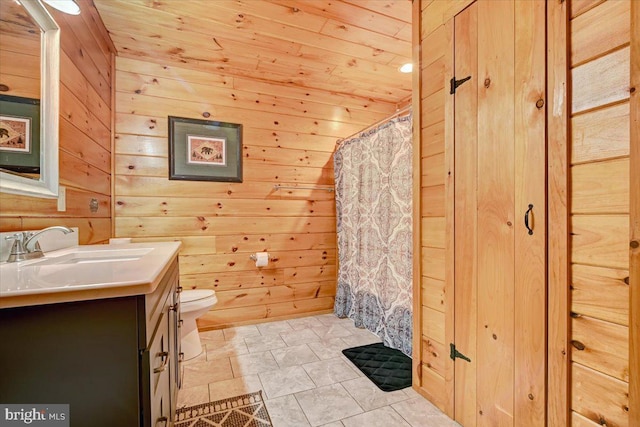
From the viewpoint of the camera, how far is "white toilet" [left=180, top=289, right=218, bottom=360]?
1.97 metres

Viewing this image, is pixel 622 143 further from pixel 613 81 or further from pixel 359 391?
pixel 359 391

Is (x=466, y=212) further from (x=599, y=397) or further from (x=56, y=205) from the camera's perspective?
(x=56, y=205)

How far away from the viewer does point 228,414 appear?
148 cm

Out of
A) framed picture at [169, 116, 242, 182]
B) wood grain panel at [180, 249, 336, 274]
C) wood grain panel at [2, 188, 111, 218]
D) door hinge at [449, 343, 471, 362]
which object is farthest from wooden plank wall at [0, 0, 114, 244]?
door hinge at [449, 343, 471, 362]

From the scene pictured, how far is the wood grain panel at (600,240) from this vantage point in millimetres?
850

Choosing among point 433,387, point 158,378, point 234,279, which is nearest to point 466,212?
point 433,387

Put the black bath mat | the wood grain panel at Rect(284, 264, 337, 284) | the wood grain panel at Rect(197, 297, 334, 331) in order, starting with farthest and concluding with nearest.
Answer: the wood grain panel at Rect(284, 264, 337, 284) < the wood grain panel at Rect(197, 297, 334, 331) < the black bath mat

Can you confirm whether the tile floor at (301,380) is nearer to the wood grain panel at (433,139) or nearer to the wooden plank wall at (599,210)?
the wooden plank wall at (599,210)

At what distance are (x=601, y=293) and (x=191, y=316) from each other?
6.90 feet

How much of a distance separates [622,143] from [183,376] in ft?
7.67

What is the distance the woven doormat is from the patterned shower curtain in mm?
1070

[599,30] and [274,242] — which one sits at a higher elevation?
[599,30]

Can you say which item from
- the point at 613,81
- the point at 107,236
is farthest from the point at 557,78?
the point at 107,236

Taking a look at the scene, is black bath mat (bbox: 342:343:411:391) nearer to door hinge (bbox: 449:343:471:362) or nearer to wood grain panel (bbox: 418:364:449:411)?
wood grain panel (bbox: 418:364:449:411)
